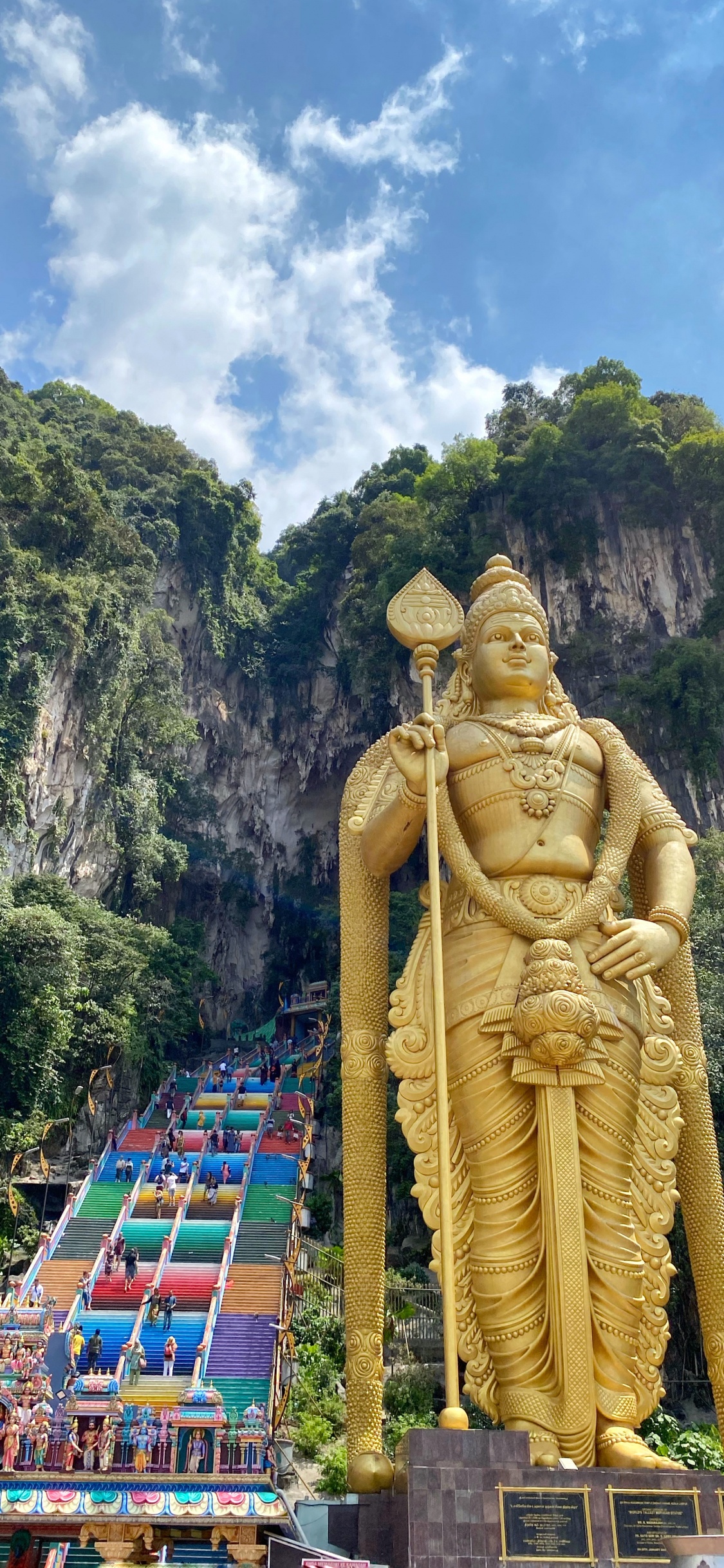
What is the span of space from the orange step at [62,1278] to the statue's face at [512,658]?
28.1 feet

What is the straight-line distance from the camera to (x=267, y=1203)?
14.8 metres

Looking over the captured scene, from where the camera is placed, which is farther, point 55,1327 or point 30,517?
point 30,517

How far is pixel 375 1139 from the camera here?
6180mm

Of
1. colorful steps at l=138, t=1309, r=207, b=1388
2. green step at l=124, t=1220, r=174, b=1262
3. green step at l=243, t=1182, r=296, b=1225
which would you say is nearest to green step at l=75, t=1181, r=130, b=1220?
green step at l=124, t=1220, r=174, b=1262

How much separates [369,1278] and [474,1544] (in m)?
1.63

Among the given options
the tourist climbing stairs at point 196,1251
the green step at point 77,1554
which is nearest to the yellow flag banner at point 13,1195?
the tourist climbing stairs at point 196,1251

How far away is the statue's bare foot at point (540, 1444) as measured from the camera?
4656 mm

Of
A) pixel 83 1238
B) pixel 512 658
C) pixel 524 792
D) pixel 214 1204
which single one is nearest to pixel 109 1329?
pixel 83 1238

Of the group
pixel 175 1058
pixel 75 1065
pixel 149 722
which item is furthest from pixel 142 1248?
pixel 149 722

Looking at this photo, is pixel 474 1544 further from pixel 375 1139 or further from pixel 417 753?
pixel 417 753

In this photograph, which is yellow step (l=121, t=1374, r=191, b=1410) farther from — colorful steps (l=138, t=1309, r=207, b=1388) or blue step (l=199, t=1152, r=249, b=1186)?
blue step (l=199, t=1152, r=249, b=1186)

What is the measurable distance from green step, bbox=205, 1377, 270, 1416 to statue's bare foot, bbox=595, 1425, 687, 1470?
5.70m

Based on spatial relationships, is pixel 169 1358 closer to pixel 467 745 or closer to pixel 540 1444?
pixel 540 1444

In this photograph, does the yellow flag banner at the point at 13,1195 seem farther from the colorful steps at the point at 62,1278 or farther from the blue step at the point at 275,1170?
the blue step at the point at 275,1170
